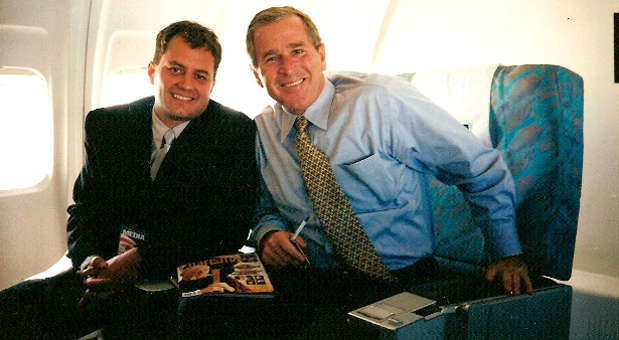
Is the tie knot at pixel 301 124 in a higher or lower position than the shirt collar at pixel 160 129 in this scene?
higher

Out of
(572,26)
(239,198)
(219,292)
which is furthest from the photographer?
(572,26)

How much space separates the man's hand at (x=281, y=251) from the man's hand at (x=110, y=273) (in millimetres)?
493

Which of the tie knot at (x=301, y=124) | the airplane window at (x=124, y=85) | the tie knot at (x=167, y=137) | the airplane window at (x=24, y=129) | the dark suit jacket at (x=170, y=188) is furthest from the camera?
the airplane window at (x=124, y=85)

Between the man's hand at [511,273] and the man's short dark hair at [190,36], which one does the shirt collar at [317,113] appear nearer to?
the man's short dark hair at [190,36]

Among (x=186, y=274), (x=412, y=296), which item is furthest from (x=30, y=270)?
(x=412, y=296)

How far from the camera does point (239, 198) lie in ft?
6.09

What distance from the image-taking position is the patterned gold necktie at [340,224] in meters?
1.58

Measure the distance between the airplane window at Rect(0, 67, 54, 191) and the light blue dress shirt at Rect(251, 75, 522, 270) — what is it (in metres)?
1.27

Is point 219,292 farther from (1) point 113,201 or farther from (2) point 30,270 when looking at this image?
(2) point 30,270

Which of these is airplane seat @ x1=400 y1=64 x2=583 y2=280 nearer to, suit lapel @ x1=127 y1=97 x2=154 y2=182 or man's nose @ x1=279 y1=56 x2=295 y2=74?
man's nose @ x1=279 y1=56 x2=295 y2=74

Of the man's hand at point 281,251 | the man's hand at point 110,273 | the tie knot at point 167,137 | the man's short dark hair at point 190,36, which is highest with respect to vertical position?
the man's short dark hair at point 190,36

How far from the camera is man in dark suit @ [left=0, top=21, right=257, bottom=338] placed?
5.74 ft

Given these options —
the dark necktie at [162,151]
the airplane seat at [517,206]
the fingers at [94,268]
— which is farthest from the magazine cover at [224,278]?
the dark necktie at [162,151]

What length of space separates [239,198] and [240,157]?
162 millimetres
